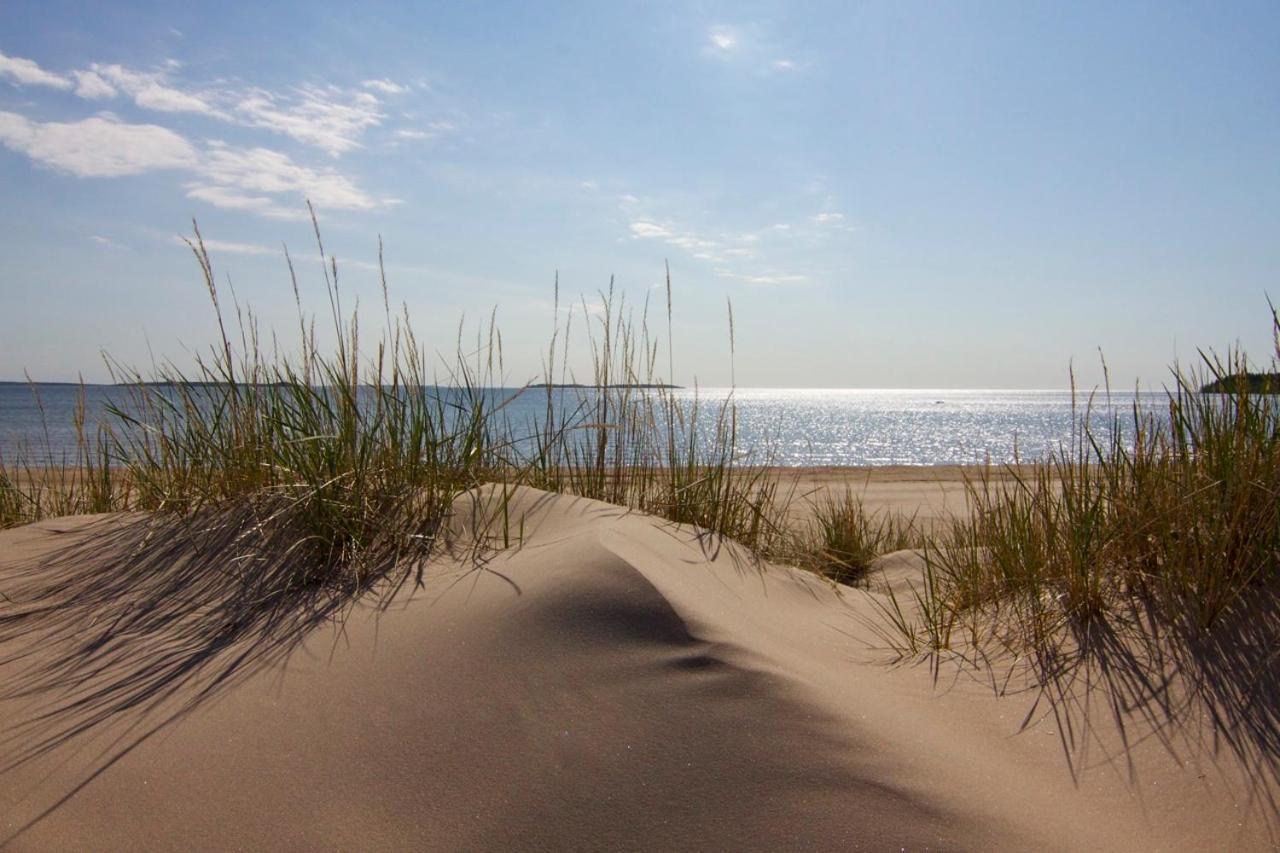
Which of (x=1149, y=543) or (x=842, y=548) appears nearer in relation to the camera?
(x=1149, y=543)

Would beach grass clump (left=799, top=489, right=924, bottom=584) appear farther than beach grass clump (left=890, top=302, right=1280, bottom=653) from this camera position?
Yes

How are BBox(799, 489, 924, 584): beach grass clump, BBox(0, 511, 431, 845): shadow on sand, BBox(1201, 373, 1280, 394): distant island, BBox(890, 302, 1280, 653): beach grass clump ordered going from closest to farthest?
BBox(0, 511, 431, 845): shadow on sand
BBox(890, 302, 1280, 653): beach grass clump
BBox(1201, 373, 1280, 394): distant island
BBox(799, 489, 924, 584): beach grass clump

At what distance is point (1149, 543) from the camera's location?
2186mm

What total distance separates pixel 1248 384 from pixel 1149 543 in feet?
2.23

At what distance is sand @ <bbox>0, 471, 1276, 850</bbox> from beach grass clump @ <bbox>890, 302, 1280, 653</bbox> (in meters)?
0.31

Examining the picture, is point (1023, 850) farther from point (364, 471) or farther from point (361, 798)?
point (364, 471)

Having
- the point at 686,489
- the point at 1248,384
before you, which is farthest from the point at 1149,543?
the point at 686,489

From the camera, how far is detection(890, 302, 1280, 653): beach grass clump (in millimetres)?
2002

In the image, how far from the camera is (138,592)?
2.54m

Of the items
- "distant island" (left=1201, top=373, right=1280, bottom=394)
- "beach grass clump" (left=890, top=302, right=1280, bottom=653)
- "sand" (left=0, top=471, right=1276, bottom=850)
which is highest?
"distant island" (left=1201, top=373, right=1280, bottom=394)

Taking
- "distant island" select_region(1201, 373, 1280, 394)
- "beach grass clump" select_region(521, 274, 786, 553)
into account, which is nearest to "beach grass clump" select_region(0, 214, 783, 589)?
"beach grass clump" select_region(521, 274, 786, 553)

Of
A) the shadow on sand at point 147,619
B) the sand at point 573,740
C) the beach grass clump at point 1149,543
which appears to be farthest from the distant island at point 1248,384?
the shadow on sand at point 147,619

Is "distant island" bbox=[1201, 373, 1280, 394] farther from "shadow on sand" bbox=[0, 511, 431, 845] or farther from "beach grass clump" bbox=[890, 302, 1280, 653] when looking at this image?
"shadow on sand" bbox=[0, 511, 431, 845]

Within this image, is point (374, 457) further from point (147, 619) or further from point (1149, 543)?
point (1149, 543)
